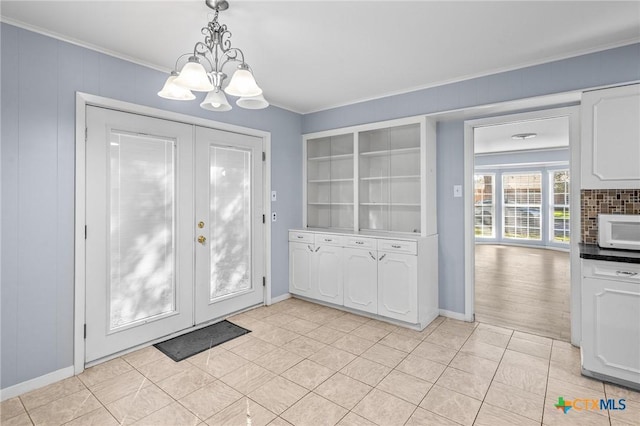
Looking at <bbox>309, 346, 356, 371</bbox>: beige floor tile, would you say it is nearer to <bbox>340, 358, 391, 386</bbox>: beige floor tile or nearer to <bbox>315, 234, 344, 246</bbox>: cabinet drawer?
<bbox>340, 358, 391, 386</bbox>: beige floor tile

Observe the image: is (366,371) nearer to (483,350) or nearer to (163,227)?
(483,350)

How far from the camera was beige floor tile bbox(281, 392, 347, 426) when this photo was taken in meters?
2.03

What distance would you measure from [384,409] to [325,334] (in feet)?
4.11

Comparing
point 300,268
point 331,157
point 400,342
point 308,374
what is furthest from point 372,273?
point 331,157

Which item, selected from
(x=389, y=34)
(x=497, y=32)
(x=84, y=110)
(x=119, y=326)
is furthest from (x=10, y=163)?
(x=497, y=32)

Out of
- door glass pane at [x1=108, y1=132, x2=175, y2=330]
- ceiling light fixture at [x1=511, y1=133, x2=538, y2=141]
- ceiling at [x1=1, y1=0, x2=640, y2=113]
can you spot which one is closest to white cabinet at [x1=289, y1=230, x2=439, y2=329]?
door glass pane at [x1=108, y1=132, x2=175, y2=330]

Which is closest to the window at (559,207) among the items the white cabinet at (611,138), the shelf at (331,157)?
the white cabinet at (611,138)

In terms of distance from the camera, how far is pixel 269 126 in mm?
4199

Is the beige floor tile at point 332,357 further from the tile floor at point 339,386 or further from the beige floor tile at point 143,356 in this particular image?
the beige floor tile at point 143,356

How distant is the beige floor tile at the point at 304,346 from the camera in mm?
2951

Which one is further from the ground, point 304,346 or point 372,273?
point 372,273

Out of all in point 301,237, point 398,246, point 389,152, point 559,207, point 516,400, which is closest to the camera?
point 516,400

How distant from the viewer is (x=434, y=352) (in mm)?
2939

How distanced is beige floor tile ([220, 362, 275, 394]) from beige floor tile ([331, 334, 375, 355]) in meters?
0.76
